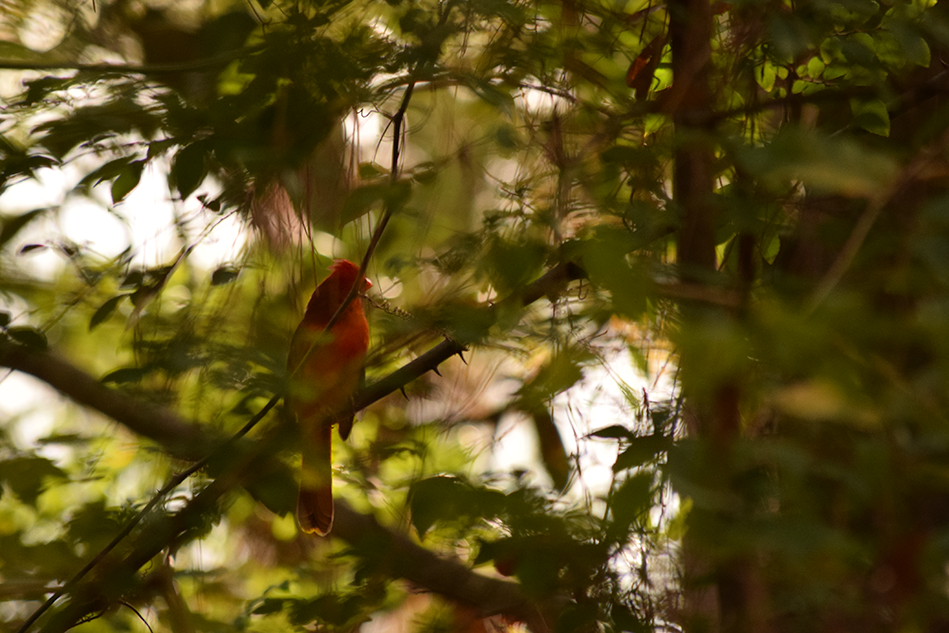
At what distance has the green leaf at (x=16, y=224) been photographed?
1.59 m

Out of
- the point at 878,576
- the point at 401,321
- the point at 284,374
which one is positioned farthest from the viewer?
the point at 401,321

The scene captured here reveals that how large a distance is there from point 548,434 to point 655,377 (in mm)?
241

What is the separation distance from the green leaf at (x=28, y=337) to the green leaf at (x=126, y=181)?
386 millimetres

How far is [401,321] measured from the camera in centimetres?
149

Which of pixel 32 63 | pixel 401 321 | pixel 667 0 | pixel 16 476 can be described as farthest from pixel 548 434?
pixel 32 63

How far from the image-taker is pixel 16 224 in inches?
62.8

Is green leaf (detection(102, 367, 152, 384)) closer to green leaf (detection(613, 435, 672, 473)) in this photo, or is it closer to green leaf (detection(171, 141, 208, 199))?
green leaf (detection(171, 141, 208, 199))

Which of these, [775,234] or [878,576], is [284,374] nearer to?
[878,576]

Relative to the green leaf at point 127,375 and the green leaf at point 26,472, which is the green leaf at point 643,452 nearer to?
the green leaf at point 127,375

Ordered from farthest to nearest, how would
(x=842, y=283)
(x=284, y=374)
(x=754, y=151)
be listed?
(x=284, y=374)
(x=842, y=283)
(x=754, y=151)

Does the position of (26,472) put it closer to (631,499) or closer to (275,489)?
(275,489)

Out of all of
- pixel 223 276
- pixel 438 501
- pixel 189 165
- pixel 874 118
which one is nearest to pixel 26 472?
pixel 223 276

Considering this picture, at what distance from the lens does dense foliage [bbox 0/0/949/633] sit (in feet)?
3.60

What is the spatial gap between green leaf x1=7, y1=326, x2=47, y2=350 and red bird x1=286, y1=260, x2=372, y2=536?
0.50 meters
